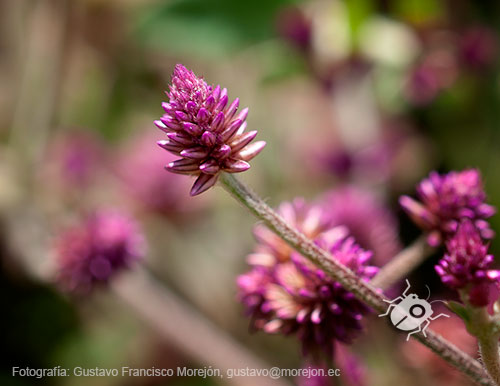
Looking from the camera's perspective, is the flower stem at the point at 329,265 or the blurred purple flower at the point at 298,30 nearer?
the flower stem at the point at 329,265

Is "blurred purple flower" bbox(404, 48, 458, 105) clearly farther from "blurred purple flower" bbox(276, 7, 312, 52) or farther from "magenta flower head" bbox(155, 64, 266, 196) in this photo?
"magenta flower head" bbox(155, 64, 266, 196)

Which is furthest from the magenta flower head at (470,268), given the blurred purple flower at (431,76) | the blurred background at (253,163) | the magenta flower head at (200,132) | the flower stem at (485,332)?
the blurred purple flower at (431,76)

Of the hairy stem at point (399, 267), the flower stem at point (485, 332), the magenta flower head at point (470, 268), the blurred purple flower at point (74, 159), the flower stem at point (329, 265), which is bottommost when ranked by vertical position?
the blurred purple flower at point (74, 159)

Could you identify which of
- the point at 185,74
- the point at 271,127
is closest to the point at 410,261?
the point at 185,74

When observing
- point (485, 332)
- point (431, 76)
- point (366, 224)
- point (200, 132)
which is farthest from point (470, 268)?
point (431, 76)

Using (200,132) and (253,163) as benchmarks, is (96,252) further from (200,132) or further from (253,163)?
(253,163)

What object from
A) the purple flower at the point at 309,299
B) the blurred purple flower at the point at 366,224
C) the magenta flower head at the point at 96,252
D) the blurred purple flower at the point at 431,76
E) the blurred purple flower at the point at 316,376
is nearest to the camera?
the purple flower at the point at 309,299

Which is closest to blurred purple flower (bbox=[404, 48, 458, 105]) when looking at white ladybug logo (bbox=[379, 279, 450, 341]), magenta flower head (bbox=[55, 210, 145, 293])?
magenta flower head (bbox=[55, 210, 145, 293])

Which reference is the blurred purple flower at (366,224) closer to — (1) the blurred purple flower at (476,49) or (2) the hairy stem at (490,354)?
(2) the hairy stem at (490,354)
